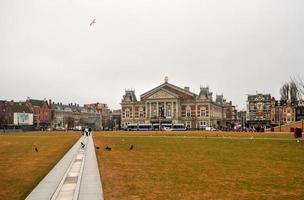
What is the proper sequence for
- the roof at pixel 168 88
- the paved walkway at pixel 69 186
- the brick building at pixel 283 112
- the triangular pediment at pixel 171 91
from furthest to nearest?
the roof at pixel 168 88
the triangular pediment at pixel 171 91
the brick building at pixel 283 112
the paved walkway at pixel 69 186

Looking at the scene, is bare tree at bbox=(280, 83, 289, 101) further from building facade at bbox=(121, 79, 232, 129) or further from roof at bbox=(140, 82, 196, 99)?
roof at bbox=(140, 82, 196, 99)

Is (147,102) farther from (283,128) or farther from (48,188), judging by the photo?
(48,188)

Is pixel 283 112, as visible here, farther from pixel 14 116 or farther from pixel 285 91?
pixel 14 116

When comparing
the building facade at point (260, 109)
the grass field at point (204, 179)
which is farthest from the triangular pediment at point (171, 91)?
the grass field at point (204, 179)

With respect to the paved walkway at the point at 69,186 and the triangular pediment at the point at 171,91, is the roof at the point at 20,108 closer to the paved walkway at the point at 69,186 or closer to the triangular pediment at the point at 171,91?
the triangular pediment at the point at 171,91

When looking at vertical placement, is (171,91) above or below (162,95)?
above

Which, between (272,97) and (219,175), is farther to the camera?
(272,97)

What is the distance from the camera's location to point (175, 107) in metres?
162

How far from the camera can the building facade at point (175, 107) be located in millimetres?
161125

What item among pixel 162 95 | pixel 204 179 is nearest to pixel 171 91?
pixel 162 95

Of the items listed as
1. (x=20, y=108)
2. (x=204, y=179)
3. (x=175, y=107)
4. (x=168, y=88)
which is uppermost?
(x=168, y=88)

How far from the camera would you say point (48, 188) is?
1739cm

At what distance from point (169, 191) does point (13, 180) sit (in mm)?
8071

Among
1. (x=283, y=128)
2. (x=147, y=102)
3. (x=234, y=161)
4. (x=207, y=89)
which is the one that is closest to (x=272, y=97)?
(x=207, y=89)
